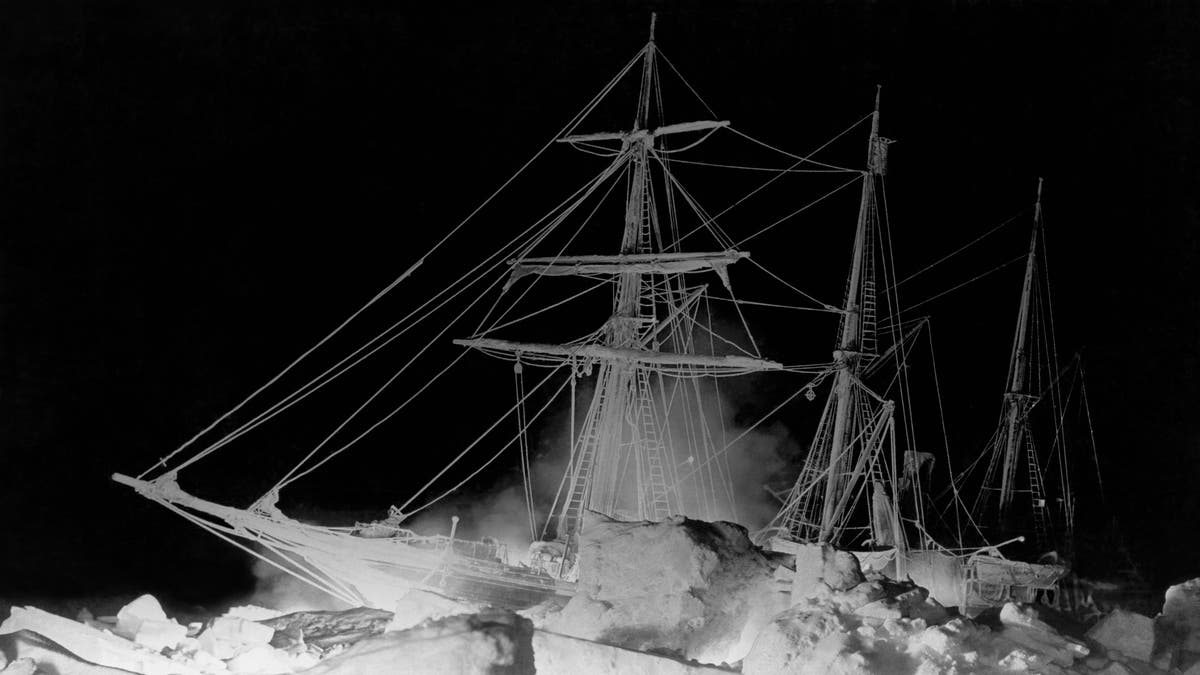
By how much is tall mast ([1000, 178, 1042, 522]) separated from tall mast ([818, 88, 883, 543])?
12.0 ft

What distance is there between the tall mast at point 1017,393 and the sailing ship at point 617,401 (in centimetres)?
32

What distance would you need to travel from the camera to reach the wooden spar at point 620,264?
12602 millimetres

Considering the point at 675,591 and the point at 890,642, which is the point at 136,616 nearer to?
the point at 675,591

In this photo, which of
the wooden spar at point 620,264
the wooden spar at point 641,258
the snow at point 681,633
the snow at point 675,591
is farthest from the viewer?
the wooden spar at point 620,264

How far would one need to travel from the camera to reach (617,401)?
13.7 metres

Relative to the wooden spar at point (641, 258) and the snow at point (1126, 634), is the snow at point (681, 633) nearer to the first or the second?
the snow at point (1126, 634)

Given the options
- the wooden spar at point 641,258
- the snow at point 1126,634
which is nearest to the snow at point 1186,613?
the snow at point 1126,634

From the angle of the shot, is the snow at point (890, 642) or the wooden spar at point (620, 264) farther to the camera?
the wooden spar at point (620, 264)

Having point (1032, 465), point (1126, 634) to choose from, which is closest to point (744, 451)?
point (1032, 465)

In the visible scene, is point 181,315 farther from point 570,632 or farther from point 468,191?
point 570,632

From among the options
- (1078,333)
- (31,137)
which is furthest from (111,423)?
(1078,333)

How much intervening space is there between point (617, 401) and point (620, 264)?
7.20ft

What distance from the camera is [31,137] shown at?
10.8 m

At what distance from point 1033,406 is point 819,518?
5324 millimetres
